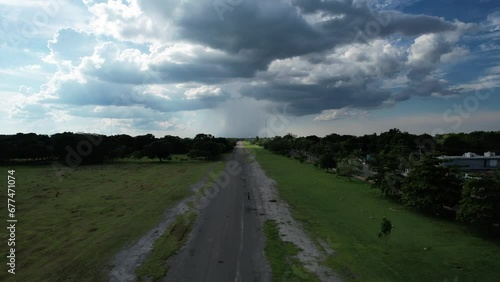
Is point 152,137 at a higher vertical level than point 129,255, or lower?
higher

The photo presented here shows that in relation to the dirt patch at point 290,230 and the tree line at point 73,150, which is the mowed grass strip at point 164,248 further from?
the tree line at point 73,150

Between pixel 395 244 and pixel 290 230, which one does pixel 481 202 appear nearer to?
pixel 395 244

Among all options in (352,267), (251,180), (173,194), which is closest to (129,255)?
(352,267)

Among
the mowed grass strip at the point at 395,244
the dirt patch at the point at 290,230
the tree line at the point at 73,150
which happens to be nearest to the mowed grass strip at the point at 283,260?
the dirt patch at the point at 290,230

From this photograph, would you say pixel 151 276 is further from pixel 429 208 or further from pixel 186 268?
pixel 429 208

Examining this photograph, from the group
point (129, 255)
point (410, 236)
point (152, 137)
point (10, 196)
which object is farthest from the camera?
point (152, 137)

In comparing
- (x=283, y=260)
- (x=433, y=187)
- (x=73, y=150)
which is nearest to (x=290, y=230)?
(x=283, y=260)

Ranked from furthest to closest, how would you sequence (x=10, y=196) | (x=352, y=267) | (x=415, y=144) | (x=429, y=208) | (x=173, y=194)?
(x=415, y=144)
(x=173, y=194)
(x=10, y=196)
(x=429, y=208)
(x=352, y=267)
